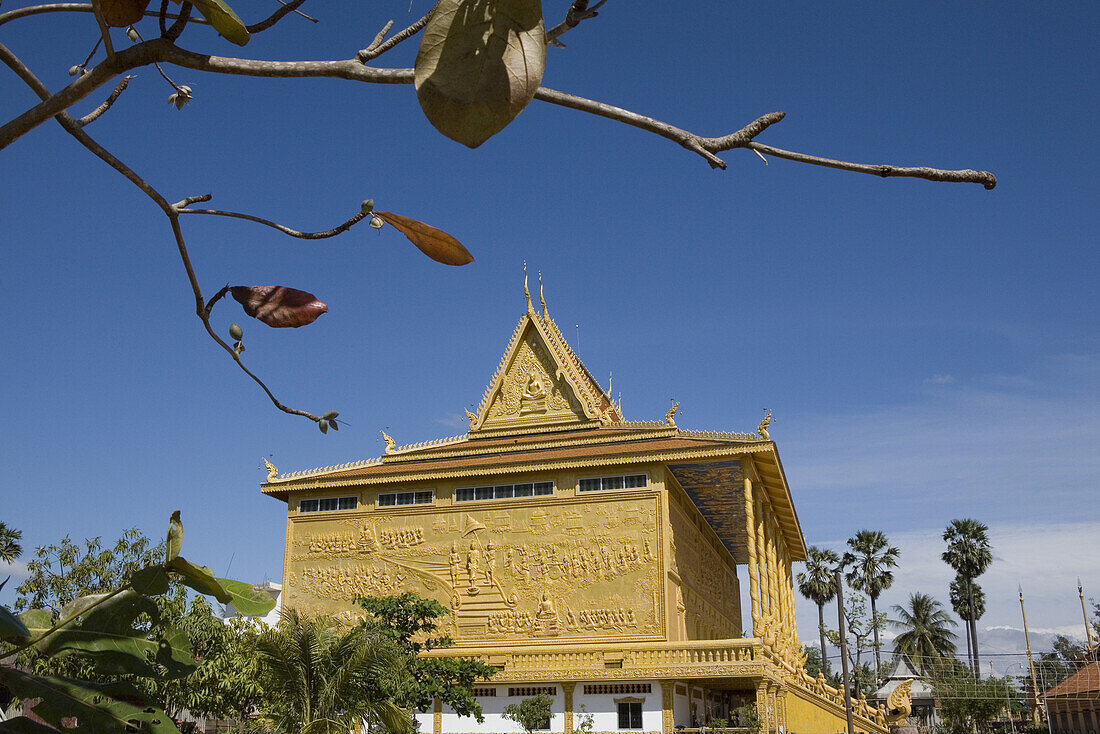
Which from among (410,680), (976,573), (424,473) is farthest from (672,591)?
(976,573)

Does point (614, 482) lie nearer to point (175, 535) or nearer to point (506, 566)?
point (506, 566)

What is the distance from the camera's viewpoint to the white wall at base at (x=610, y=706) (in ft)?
67.2

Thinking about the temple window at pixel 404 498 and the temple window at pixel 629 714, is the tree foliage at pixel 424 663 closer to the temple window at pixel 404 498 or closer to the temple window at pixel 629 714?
the temple window at pixel 629 714

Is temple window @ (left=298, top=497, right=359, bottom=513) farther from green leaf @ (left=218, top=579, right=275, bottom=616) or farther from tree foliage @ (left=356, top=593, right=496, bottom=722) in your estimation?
green leaf @ (left=218, top=579, right=275, bottom=616)

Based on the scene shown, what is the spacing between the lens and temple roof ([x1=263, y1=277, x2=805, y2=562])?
23.3 metres

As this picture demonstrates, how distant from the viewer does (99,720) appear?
6.39 feet

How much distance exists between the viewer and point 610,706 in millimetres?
20891

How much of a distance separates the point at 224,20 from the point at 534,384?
86.6 ft

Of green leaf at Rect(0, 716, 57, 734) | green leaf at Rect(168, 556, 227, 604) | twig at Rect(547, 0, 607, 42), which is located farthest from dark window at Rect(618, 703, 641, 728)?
twig at Rect(547, 0, 607, 42)

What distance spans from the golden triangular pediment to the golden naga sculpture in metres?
11.2

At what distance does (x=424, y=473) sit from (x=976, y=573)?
42.3 metres

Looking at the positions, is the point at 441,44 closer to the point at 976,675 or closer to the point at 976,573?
the point at 976,675

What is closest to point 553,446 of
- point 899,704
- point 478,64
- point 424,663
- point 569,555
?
point 569,555

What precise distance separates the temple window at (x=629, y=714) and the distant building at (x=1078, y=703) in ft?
102
